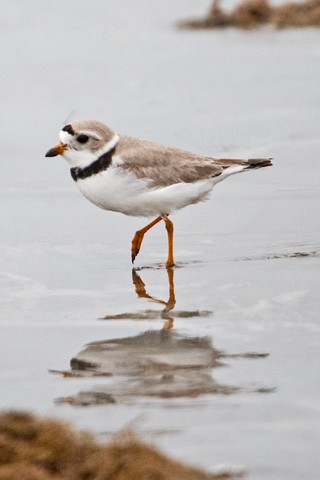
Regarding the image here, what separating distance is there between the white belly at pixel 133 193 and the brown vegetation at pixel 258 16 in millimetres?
9946

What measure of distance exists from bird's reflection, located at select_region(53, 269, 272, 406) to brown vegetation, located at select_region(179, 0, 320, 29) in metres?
12.0

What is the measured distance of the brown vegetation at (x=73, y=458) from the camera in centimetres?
430

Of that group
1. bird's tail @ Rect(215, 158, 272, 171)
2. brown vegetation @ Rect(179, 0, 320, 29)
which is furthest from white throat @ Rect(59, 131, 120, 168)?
brown vegetation @ Rect(179, 0, 320, 29)

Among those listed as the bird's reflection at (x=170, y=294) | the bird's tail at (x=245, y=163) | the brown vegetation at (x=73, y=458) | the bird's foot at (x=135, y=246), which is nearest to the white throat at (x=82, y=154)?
the bird's foot at (x=135, y=246)

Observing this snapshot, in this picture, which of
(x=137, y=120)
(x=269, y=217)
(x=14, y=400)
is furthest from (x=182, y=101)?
(x=14, y=400)

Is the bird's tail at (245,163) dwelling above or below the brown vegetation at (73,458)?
above

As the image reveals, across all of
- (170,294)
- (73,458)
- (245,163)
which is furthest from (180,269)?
(73,458)

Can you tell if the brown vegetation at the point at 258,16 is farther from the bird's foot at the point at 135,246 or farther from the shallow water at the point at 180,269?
the bird's foot at the point at 135,246

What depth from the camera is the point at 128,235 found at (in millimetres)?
8883

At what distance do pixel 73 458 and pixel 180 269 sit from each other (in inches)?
137

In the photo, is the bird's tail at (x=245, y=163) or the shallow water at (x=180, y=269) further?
the bird's tail at (x=245, y=163)

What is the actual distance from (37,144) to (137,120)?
1.24 m

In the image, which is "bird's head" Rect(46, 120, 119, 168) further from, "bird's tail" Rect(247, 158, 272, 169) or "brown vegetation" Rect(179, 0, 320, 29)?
"brown vegetation" Rect(179, 0, 320, 29)

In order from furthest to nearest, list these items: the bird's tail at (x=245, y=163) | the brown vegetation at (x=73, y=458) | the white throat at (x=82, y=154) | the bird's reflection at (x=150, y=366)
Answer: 1. the bird's tail at (x=245, y=163)
2. the white throat at (x=82, y=154)
3. the bird's reflection at (x=150, y=366)
4. the brown vegetation at (x=73, y=458)
